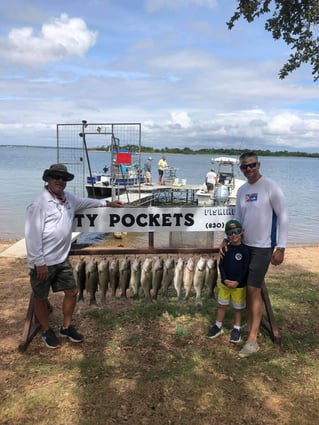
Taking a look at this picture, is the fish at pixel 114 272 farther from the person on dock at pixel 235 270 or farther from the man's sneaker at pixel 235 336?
the man's sneaker at pixel 235 336

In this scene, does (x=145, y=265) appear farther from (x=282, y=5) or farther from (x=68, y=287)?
(x=282, y=5)

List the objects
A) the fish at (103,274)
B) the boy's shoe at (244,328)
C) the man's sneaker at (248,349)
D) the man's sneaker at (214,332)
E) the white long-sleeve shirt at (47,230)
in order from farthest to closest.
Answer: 1. the boy's shoe at (244,328)
2. the man's sneaker at (214,332)
3. the fish at (103,274)
4. the man's sneaker at (248,349)
5. the white long-sleeve shirt at (47,230)

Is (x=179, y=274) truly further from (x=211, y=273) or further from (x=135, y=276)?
(x=135, y=276)

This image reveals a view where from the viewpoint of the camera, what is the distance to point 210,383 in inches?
137

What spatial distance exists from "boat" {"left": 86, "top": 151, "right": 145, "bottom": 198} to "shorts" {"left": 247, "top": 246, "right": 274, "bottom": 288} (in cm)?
999

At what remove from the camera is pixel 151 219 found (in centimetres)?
443

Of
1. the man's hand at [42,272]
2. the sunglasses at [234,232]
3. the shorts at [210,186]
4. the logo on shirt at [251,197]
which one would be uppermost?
the logo on shirt at [251,197]

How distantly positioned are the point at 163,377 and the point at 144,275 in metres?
1.14

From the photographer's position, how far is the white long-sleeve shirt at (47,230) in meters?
3.57

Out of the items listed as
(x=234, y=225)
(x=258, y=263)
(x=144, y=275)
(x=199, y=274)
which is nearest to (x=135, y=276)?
(x=144, y=275)

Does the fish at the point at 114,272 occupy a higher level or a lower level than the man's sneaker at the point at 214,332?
higher

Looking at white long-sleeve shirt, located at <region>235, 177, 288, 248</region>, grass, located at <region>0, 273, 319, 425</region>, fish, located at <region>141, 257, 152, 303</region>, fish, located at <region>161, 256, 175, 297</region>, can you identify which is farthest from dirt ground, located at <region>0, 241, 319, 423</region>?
white long-sleeve shirt, located at <region>235, 177, 288, 248</region>

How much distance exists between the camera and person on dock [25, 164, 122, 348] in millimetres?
3584

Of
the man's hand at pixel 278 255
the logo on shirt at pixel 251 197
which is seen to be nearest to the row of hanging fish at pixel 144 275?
the man's hand at pixel 278 255
